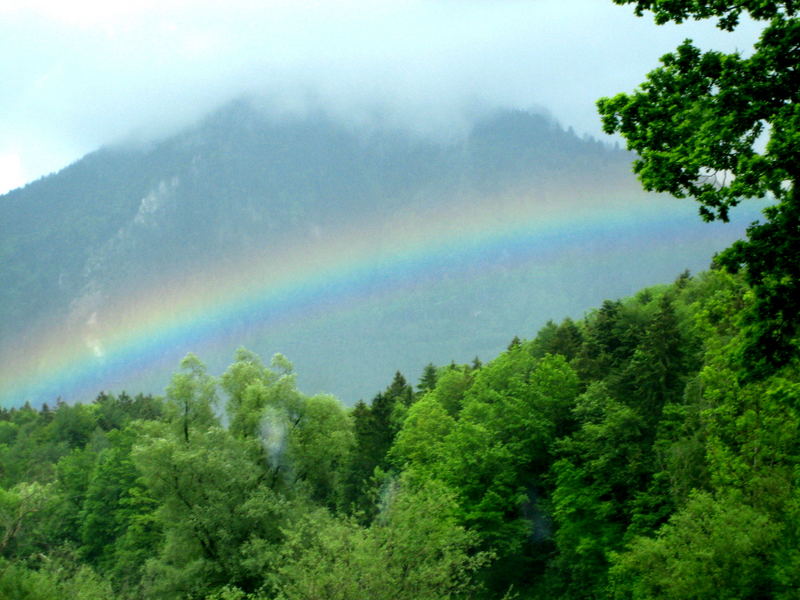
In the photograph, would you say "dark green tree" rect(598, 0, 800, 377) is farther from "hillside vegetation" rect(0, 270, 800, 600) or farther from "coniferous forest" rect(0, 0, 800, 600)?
"hillside vegetation" rect(0, 270, 800, 600)

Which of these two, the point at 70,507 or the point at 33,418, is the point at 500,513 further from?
the point at 33,418

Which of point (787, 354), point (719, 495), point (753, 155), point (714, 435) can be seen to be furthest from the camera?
point (714, 435)

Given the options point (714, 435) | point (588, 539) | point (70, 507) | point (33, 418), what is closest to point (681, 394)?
point (588, 539)

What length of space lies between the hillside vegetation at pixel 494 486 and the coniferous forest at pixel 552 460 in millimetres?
134

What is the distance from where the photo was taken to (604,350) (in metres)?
53.1

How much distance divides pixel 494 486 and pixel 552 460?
18.2 ft

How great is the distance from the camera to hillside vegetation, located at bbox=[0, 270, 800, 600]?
954 inches

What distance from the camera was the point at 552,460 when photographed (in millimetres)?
47531

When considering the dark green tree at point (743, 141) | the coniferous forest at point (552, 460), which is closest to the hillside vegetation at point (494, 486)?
the coniferous forest at point (552, 460)

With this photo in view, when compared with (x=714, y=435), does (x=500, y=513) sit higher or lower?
lower

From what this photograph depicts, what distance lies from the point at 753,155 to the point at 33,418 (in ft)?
488

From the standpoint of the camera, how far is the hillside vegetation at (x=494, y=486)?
24238 millimetres

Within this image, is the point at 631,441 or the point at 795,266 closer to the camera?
the point at 795,266

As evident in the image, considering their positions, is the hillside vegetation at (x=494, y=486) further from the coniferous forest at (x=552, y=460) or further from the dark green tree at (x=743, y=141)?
the dark green tree at (x=743, y=141)
